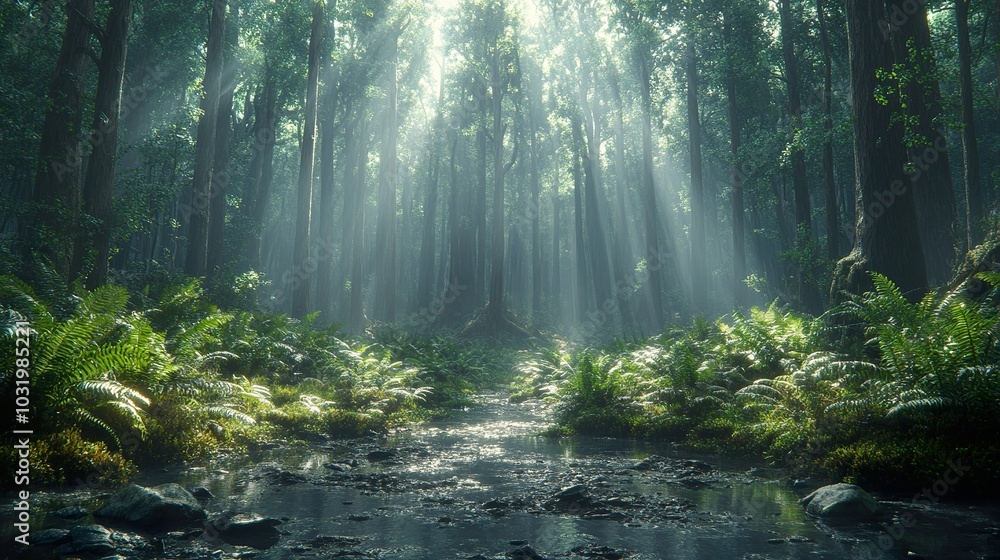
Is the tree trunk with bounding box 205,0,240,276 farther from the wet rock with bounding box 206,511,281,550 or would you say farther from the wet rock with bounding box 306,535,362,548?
the wet rock with bounding box 306,535,362,548

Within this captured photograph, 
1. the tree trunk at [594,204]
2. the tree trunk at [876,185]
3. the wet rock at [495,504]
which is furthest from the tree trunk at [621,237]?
the wet rock at [495,504]

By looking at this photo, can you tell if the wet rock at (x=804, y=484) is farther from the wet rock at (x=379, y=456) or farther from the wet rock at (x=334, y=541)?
the wet rock at (x=379, y=456)

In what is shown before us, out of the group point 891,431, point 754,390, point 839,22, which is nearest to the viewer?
point 891,431

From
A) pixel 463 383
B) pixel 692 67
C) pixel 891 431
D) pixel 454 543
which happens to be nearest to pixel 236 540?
pixel 454 543

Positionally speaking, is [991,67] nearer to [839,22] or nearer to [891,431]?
[839,22]

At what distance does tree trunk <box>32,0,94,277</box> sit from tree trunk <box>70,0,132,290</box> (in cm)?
48

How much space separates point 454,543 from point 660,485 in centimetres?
265

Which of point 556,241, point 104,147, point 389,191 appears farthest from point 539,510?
point 556,241

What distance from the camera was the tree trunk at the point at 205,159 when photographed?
17703 millimetres

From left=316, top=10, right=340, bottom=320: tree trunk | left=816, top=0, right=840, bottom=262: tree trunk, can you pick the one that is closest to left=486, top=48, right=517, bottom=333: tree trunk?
left=316, top=10, right=340, bottom=320: tree trunk

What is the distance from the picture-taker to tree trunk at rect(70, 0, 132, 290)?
35.8ft

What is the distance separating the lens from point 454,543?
13.3ft

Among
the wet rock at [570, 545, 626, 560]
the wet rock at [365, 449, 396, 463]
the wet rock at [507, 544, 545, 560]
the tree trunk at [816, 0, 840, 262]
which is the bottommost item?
the wet rock at [570, 545, 626, 560]

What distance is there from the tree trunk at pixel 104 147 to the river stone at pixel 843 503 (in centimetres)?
1216
